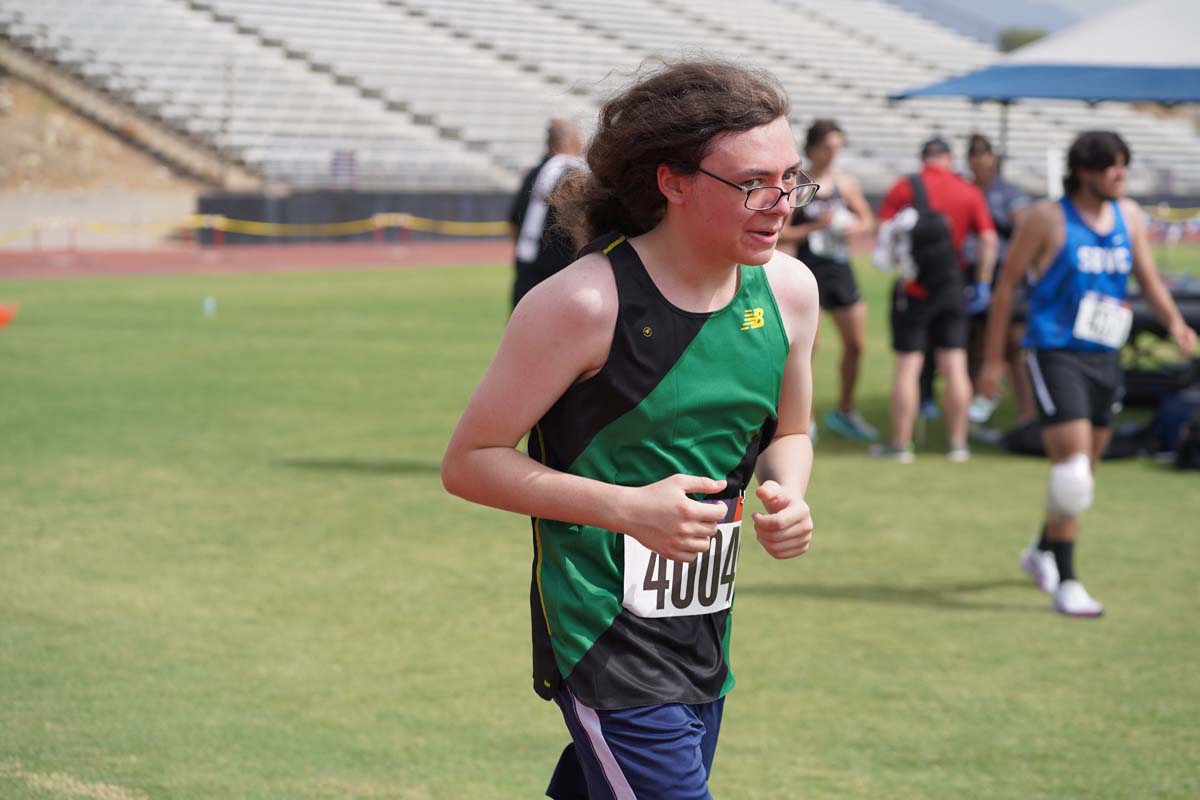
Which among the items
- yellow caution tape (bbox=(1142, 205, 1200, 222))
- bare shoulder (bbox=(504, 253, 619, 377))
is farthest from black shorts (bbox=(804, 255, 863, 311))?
yellow caution tape (bbox=(1142, 205, 1200, 222))

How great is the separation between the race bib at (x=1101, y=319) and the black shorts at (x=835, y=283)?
3.78 meters

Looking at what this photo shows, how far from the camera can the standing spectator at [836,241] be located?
31.0 ft

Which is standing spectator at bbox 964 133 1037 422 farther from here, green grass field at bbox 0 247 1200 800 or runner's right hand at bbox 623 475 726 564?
runner's right hand at bbox 623 475 726 564

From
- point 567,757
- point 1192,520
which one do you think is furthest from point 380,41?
point 567,757

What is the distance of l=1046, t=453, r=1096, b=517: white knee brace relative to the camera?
240 inches

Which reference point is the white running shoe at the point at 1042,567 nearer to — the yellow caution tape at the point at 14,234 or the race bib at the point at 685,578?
the race bib at the point at 685,578

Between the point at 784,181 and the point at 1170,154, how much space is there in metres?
49.4

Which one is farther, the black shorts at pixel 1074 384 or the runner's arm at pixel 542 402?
the black shorts at pixel 1074 384

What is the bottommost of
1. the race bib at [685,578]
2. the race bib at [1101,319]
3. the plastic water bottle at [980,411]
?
the plastic water bottle at [980,411]

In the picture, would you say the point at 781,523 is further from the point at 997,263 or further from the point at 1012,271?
the point at 997,263

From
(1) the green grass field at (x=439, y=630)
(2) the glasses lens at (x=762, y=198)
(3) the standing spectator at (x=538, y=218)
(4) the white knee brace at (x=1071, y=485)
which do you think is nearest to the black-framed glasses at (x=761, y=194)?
(2) the glasses lens at (x=762, y=198)

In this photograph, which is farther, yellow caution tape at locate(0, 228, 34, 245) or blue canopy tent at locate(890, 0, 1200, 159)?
yellow caution tape at locate(0, 228, 34, 245)

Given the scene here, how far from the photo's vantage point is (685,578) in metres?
2.70

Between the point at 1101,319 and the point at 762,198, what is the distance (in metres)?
4.16
